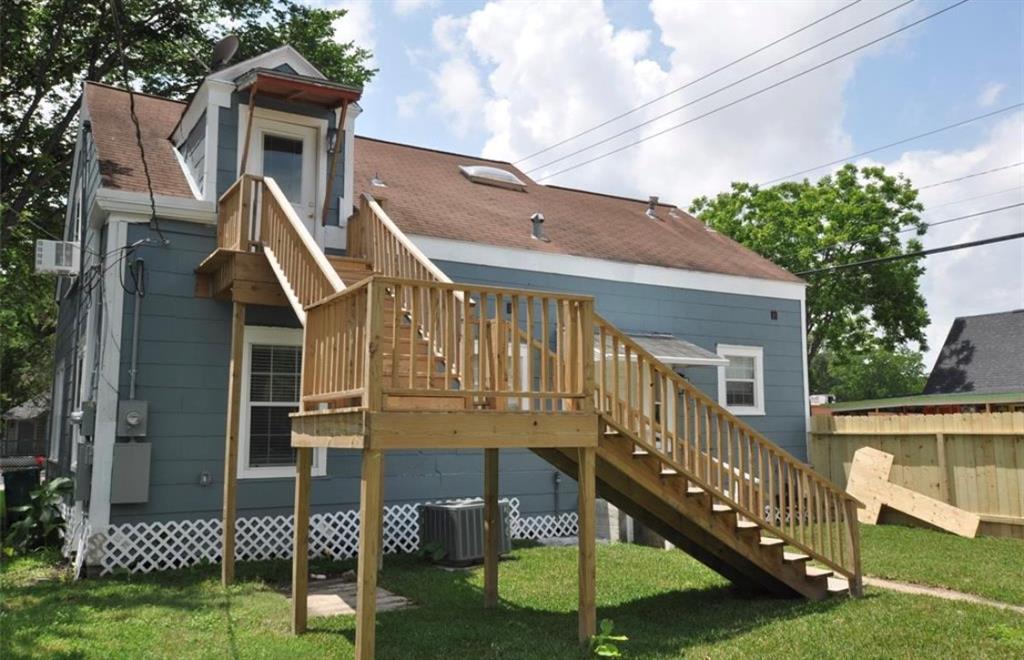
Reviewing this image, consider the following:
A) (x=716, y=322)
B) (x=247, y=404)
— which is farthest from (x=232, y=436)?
(x=716, y=322)

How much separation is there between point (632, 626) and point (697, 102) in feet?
42.5

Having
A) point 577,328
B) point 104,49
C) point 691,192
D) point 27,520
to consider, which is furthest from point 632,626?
point 691,192

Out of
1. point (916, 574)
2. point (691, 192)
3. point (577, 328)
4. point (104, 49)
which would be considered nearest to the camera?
point (577, 328)

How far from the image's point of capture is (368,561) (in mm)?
5211

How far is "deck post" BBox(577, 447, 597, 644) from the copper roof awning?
6099mm

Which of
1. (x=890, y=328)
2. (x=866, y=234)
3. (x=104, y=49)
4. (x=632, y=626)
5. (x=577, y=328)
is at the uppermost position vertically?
(x=104, y=49)

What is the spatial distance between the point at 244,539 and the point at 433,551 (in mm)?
2294

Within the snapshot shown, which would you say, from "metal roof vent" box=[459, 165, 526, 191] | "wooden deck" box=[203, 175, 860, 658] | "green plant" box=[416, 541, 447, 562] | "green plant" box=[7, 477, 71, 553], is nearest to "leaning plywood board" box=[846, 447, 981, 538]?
"wooden deck" box=[203, 175, 860, 658]

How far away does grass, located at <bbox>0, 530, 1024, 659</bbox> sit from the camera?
580 cm

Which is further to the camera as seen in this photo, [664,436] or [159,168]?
[159,168]

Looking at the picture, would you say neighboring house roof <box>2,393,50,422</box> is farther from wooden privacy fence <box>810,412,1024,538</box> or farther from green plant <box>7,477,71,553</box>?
wooden privacy fence <box>810,412,1024,538</box>

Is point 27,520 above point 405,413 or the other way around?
the other way around

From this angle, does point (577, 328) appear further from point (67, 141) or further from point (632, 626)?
point (67, 141)

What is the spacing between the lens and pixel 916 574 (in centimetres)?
850
